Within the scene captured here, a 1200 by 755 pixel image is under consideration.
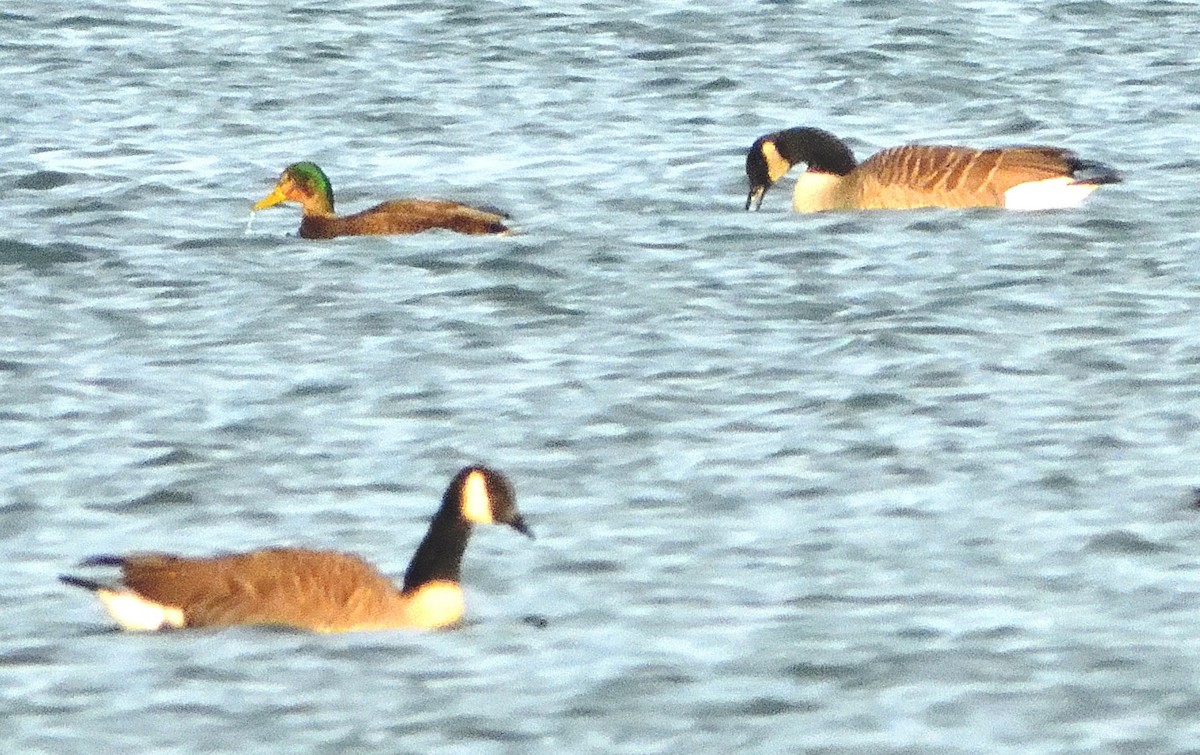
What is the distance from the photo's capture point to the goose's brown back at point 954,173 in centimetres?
1902

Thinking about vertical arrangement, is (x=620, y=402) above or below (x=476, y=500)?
below

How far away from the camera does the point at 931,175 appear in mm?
18922

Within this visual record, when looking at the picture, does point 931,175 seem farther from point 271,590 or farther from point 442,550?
point 271,590

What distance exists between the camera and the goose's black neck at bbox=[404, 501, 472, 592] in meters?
10.7

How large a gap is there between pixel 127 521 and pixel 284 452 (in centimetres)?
118

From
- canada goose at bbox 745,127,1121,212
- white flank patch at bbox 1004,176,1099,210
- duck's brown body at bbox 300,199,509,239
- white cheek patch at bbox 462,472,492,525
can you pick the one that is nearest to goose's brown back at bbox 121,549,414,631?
white cheek patch at bbox 462,472,492,525

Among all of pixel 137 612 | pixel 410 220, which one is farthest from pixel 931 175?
pixel 137 612

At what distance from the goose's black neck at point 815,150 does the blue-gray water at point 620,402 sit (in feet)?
1.33

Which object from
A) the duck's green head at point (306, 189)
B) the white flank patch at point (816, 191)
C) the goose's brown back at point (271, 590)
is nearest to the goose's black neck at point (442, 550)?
the goose's brown back at point (271, 590)

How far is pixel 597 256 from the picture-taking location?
17938 mm

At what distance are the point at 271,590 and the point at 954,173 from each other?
9224mm

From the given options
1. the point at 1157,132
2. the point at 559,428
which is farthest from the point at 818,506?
the point at 1157,132

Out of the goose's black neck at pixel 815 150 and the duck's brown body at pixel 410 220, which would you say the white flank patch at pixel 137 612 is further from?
the goose's black neck at pixel 815 150

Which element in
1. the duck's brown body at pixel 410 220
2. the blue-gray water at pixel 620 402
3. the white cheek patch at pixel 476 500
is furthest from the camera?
the duck's brown body at pixel 410 220
